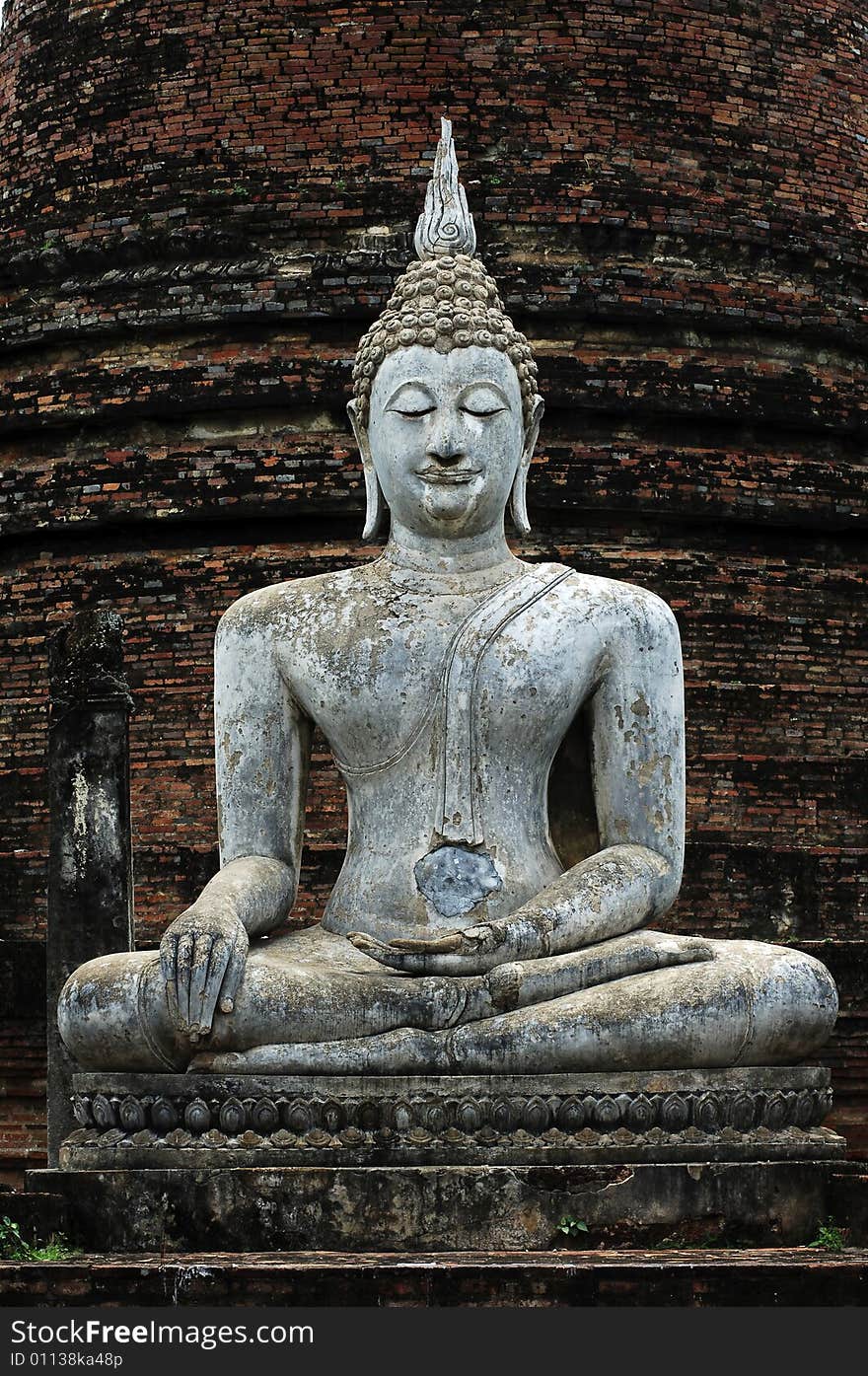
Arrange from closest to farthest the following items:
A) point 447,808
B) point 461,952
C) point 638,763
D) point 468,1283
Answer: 1. point 468,1283
2. point 461,952
3. point 447,808
4. point 638,763

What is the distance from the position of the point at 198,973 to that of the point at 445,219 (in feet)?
9.08

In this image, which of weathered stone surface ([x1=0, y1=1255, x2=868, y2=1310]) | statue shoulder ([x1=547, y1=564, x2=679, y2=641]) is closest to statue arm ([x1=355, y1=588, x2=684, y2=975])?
statue shoulder ([x1=547, y1=564, x2=679, y2=641])

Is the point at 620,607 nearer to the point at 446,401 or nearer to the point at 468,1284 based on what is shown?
the point at 446,401

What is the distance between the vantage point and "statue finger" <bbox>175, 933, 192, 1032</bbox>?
7.10 m

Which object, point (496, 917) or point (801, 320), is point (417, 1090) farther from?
point (801, 320)

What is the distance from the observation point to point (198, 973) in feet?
23.4

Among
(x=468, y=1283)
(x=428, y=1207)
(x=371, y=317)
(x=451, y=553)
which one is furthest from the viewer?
(x=371, y=317)

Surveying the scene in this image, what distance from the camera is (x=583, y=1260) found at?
244 inches

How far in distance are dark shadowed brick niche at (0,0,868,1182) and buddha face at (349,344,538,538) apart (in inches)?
286

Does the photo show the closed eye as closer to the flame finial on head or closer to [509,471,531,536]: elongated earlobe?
[509,471,531,536]: elongated earlobe

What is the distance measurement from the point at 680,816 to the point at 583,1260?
2.04 meters

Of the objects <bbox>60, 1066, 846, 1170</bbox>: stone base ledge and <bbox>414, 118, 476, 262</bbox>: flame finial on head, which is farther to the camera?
<bbox>414, 118, 476, 262</bbox>: flame finial on head

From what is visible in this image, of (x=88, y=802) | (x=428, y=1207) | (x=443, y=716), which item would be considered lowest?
(x=428, y=1207)

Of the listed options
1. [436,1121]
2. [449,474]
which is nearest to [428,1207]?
[436,1121]
